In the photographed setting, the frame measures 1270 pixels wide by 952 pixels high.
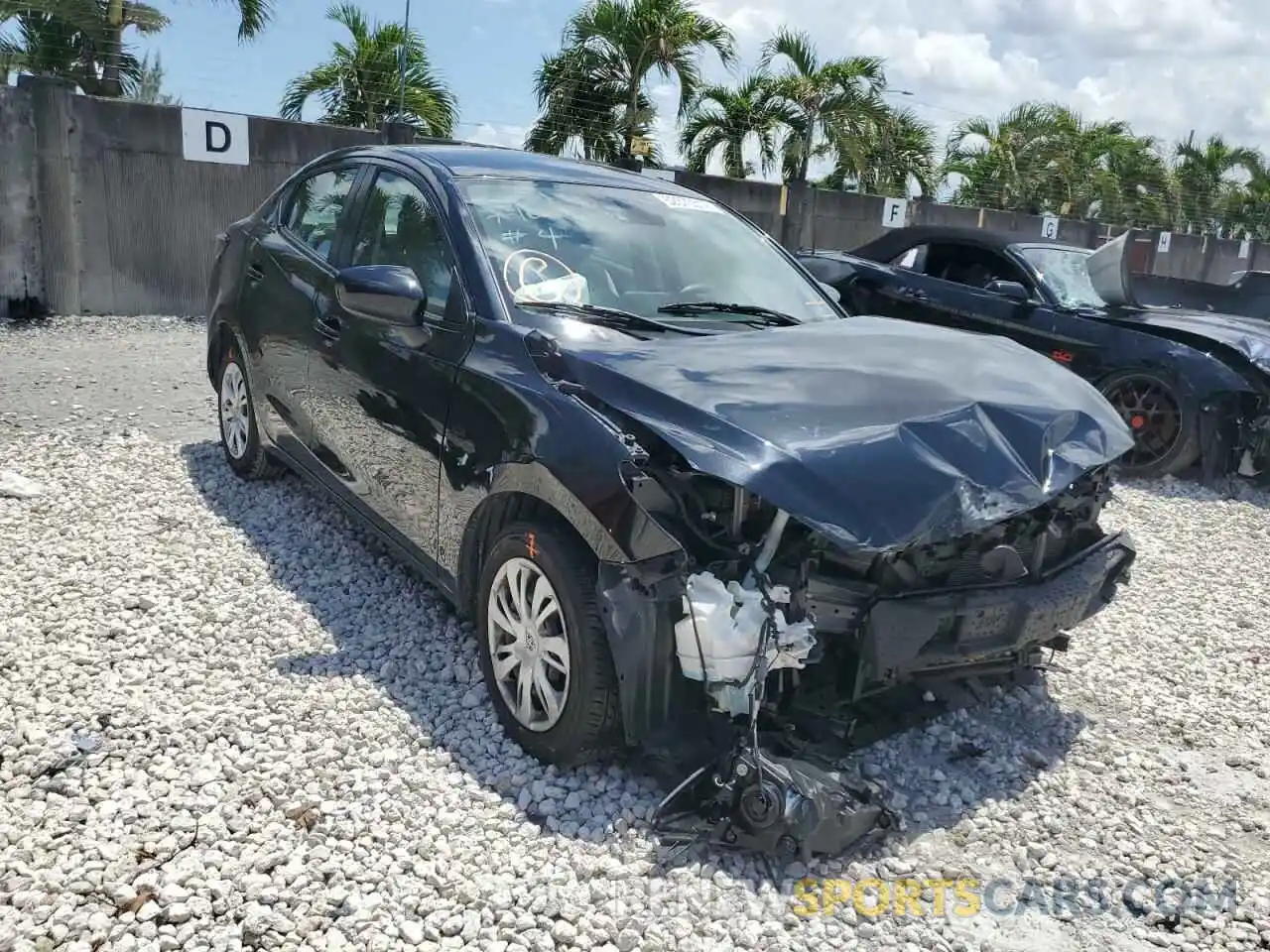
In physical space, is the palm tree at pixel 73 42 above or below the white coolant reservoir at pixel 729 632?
above

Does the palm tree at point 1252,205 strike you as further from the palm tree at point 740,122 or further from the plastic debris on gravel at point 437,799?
the plastic debris on gravel at point 437,799

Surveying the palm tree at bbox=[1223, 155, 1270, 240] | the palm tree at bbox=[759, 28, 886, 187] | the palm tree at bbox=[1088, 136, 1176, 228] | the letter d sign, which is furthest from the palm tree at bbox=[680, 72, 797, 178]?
the palm tree at bbox=[1223, 155, 1270, 240]

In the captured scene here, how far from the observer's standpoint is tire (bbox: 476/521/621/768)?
287 centimetres

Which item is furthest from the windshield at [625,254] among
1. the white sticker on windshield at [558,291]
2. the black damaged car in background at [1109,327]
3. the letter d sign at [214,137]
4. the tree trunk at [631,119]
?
the tree trunk at [631,119]

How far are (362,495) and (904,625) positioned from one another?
7.57 ft

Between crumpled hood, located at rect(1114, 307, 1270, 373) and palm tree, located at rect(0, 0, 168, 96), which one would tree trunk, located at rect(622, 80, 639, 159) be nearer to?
palm tree, located at rect(0, 0, 168, 96)

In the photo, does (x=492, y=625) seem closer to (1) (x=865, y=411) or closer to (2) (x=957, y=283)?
(1) (x=865, y=411)

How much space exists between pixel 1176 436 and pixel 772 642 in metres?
5.73

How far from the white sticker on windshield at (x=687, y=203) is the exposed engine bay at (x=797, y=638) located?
1807 mm

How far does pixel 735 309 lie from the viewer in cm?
395

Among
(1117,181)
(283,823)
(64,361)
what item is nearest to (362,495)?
(283,823)

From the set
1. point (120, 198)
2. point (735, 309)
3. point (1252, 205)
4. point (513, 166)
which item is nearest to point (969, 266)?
point (735, 309)

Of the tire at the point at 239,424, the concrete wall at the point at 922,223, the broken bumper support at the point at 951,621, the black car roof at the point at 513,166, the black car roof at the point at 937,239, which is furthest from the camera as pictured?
the concrete wall at the point at 922,223

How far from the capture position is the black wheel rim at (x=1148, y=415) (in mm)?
7281
